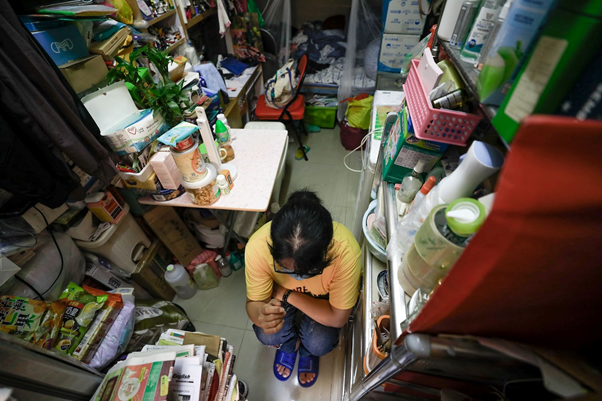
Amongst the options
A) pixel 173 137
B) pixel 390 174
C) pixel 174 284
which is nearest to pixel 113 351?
pixel 174 284

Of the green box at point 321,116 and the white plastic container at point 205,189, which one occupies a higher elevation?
the white plastic container at point 205,189

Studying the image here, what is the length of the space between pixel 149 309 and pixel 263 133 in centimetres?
132

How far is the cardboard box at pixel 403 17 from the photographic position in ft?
6.81

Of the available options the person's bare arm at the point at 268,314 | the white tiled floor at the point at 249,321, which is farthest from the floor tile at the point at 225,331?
the person's bare arm at the point at 268,314

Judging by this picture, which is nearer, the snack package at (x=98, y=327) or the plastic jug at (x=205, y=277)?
the snack package at (x=98, y=327)

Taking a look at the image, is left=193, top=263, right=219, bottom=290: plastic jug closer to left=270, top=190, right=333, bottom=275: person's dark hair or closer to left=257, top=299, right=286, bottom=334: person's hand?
left=257, top=299, right=286, bottom=334: person's hand

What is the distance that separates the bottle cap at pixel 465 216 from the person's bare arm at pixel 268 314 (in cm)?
88

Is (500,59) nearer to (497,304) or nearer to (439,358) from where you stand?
(497,304)

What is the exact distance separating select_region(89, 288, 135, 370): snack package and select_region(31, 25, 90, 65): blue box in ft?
3.80

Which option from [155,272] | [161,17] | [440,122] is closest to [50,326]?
[155,272]

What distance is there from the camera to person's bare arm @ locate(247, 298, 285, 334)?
1.08 meters

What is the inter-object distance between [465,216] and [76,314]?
1.50 m

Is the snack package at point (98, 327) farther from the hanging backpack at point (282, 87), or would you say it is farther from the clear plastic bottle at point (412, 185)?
the hanging backpack at point (282, 87)

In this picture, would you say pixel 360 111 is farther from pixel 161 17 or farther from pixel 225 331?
pixel 225 331
